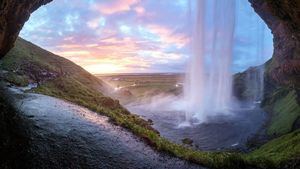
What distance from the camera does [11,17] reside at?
99.6 feet

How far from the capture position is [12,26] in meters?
32.1

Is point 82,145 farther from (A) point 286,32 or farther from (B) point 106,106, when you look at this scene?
(A) point 286,32

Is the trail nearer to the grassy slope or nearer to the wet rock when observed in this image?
the grassy slope

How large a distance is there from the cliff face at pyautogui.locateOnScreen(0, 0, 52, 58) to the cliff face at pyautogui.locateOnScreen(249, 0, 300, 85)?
66.3ft

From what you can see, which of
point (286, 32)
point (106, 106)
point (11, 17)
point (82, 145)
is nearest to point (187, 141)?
point (106, 106)

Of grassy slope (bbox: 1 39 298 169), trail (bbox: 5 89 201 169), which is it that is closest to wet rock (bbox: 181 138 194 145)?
grassy slope (bbox: 1 39 298 169)

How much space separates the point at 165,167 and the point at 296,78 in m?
33.5

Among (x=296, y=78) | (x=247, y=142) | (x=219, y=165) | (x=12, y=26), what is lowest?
(x=219, y=165)

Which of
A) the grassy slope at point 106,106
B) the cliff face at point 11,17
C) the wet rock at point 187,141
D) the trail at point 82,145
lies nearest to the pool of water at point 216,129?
the wet rock at point 187,141

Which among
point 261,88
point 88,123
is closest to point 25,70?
point 88,123

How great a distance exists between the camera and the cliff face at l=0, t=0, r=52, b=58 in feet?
91.4

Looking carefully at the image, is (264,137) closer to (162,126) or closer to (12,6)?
(162,126)

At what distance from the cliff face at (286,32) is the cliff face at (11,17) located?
20.2 m

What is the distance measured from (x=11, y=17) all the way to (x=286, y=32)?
1196 inches
